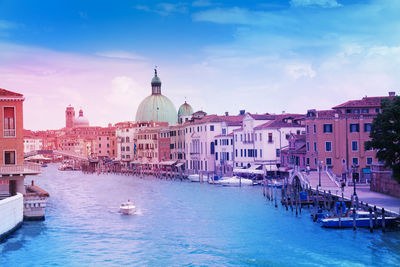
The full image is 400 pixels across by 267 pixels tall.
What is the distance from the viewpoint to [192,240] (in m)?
29.0

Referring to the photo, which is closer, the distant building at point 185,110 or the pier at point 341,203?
the pier at point 341,203

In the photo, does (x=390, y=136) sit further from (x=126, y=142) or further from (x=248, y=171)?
(x=126, y=142)

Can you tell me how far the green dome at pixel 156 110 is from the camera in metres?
122

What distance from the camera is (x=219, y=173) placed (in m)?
73.9

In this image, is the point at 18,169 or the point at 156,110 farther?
the point at 156,110

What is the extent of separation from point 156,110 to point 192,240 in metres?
94.9

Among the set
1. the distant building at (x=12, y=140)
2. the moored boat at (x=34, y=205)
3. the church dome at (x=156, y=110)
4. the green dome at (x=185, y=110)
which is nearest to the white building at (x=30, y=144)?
the church dome at (x=156, y=110)

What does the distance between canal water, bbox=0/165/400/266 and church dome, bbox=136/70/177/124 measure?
80326 millimetres

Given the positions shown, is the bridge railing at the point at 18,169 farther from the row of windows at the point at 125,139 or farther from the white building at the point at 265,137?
the row of windows at the point at 125,139

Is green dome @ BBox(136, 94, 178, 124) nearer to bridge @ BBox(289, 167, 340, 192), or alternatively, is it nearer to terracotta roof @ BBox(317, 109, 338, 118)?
terracotta roof @ BBox(317, 109, 338, 118)

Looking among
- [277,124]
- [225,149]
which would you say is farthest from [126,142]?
[277,124]

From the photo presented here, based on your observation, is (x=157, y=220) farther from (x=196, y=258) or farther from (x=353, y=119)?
(x=353, y=119)

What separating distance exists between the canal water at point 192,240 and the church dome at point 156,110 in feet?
264

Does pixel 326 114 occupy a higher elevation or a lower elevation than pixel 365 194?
higher
